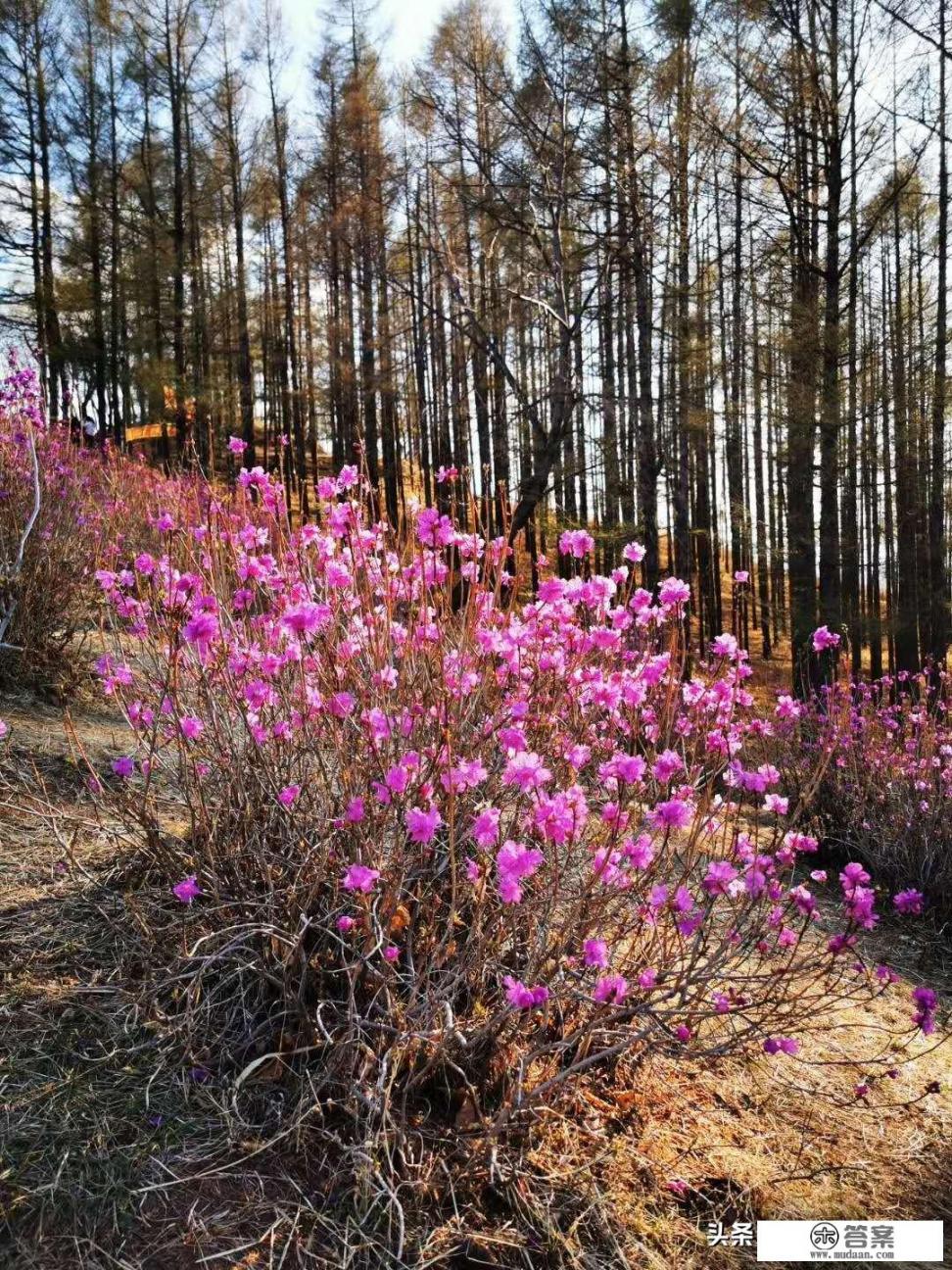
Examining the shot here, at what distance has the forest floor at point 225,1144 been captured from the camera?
5.07 feet

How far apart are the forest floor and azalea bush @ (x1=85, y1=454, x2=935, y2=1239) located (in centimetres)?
13

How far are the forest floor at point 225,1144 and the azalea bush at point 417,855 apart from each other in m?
0.13

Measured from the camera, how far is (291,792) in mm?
2115

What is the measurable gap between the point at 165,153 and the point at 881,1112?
2234 centimetres

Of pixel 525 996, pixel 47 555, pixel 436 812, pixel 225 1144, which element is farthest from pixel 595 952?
pixel 47 555

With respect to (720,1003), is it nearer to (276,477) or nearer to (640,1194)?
(640,1194)

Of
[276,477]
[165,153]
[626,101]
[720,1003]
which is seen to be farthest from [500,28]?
[720,1003]

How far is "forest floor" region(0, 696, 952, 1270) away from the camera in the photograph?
60.8 inches

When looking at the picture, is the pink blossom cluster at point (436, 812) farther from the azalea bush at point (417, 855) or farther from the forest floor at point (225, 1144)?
the forest floor at point (225, 1144)

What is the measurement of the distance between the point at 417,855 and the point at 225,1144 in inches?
29.2

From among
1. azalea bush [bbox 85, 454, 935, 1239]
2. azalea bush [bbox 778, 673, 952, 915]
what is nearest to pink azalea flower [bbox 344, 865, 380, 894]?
azalea bush [bbox 85, 454, 935, 1239]

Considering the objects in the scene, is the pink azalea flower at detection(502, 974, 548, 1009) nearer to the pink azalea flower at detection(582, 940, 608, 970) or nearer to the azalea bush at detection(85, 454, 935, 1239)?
the azalea bush at detection(85, 454, 935, 1239)

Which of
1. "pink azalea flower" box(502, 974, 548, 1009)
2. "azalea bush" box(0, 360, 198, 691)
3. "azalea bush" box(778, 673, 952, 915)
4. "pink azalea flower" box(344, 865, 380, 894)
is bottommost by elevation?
"azalea bush" box(778, 673, 952, 915)

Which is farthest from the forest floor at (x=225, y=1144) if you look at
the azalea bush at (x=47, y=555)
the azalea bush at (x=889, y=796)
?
the azalea bush at (x=889, y=796)
